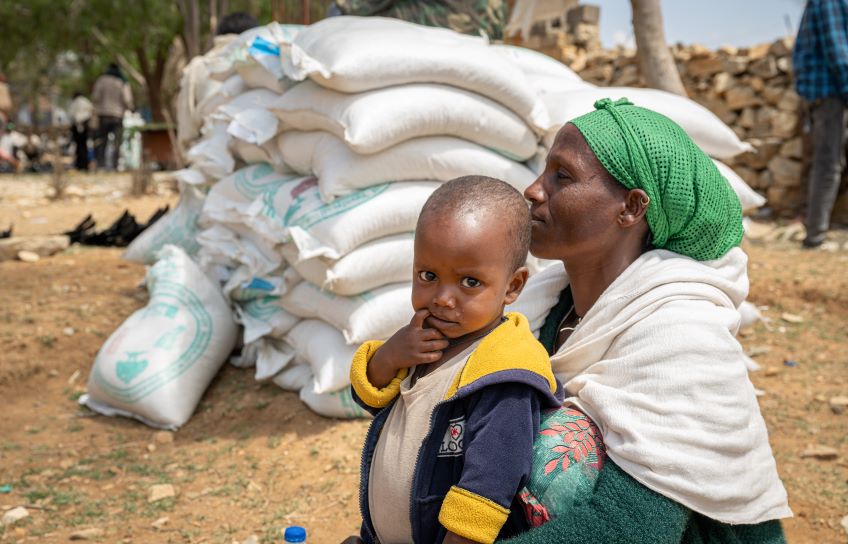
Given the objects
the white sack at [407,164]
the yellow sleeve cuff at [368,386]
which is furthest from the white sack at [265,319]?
the yellow sleeve cuff at [368,386]

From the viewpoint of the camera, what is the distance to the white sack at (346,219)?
9.43 feet

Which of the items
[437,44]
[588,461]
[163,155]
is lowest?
[163,155]

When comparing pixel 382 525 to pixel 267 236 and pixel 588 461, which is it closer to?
pixel 588 461

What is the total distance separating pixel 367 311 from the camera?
9.67 ft

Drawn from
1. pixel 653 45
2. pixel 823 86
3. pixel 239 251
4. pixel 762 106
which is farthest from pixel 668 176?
pixel 762 106

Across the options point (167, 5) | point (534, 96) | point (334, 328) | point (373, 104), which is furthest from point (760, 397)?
point (167, 5)

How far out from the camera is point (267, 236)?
3164 mm

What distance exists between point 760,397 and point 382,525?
2.49 m

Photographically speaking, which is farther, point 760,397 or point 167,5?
point 167,5

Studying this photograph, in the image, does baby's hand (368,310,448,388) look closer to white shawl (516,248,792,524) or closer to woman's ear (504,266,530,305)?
woman's ear (504,266,530,305)

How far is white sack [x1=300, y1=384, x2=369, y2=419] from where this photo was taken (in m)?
3.07

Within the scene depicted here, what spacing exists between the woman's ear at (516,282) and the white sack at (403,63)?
1.59 m

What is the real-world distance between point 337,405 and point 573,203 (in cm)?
177

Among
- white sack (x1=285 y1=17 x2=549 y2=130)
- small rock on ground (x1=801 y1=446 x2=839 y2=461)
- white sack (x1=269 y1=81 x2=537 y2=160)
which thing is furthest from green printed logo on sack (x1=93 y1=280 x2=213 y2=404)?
small rock on ground (x1=801 y1=446 x2=839 y2=461)
